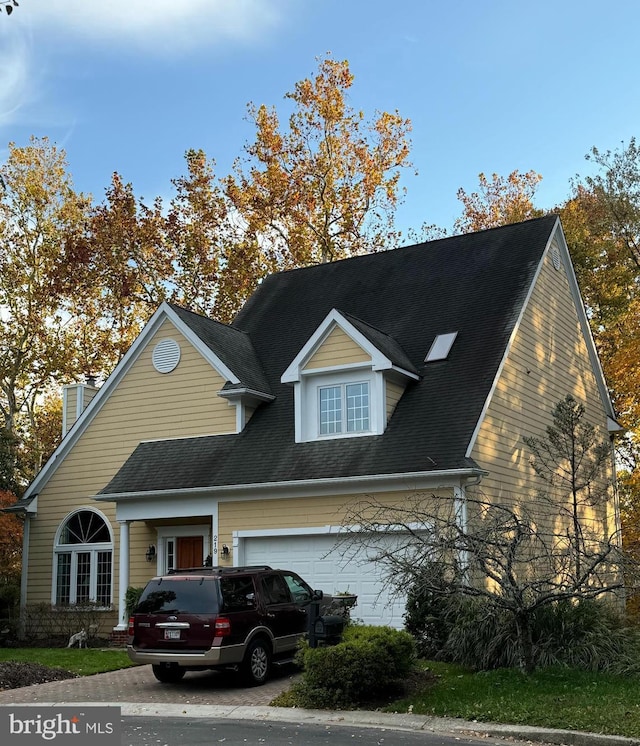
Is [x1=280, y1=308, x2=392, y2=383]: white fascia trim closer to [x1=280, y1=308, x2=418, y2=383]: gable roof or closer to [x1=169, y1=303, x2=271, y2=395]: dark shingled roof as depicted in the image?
[x1=280, y1=308, x2=418, y2=383]: gable roof

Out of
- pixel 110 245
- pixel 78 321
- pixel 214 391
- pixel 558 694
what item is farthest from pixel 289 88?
pixel 558 694

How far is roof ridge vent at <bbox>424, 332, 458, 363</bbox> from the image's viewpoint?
18938mm

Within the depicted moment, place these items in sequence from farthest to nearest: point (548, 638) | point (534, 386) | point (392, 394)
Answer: point (534, 386), point (392, 394), point (548, 638)

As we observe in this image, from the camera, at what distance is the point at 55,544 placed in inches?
869

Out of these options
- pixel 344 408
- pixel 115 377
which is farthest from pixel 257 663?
pixel 115 377

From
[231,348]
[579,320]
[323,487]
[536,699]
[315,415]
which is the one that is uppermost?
[579,320]

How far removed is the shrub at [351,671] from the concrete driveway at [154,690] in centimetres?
78

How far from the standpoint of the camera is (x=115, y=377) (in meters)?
22.0

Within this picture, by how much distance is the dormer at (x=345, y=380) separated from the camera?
18.1m

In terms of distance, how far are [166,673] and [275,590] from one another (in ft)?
6.98

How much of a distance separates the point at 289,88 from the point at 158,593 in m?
26.1

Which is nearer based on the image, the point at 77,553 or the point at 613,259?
the point at 77,553

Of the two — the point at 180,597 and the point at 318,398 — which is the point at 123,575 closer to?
the point at 318,398

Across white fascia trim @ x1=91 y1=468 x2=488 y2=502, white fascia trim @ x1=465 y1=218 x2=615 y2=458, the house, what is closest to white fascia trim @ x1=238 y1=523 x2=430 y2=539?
the house
